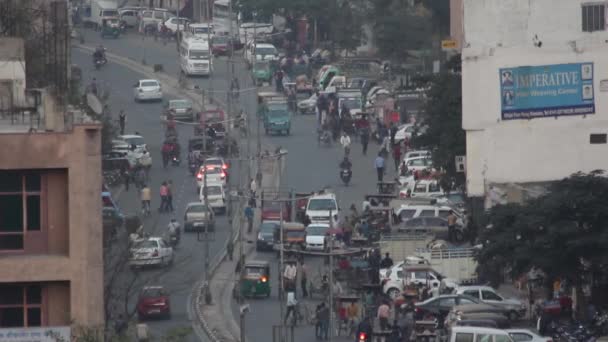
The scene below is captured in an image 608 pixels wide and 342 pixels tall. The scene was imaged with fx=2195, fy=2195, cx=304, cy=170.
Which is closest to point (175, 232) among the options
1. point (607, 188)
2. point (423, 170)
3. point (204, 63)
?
point (423, 170)

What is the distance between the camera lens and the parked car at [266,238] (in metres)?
64.7

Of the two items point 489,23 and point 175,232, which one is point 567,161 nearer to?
point 489,23

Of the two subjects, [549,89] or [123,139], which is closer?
[549,89]

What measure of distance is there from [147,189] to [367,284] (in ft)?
49.3

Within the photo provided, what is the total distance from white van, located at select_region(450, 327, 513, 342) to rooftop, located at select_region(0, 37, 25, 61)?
764 inches

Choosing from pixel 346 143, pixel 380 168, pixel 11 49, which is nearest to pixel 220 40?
pixel 346 143

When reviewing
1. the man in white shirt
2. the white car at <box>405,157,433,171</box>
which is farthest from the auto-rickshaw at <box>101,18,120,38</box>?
the white car at <box>405,157,433,171</box>

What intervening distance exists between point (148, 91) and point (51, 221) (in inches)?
2615

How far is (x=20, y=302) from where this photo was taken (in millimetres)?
26297

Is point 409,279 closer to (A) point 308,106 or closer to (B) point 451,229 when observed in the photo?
(B) point 451,229

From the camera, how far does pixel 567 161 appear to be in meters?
63.5

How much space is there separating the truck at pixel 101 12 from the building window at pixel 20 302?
8802 cm

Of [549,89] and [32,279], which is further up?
[549,89]

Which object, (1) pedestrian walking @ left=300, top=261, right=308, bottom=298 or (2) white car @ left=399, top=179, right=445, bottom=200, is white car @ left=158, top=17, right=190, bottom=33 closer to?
(2) white car @ left=399, top=179, right=445, bottom=200
